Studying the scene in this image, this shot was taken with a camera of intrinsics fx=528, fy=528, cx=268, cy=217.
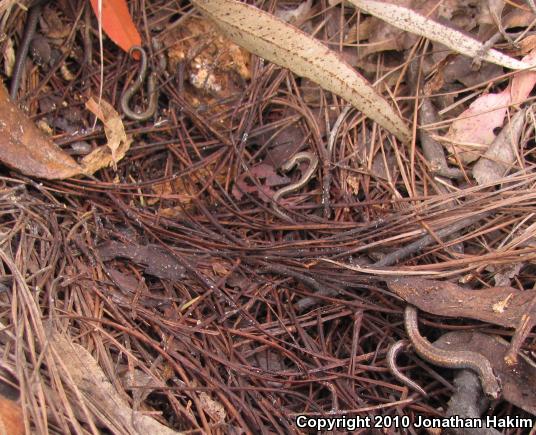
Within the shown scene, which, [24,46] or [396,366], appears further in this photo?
[24,46]

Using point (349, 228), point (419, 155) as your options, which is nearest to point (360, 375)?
point (349, 228)

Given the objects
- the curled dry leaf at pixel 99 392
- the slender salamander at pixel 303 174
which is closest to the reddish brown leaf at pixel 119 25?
the slender salamander at pixel 303 174

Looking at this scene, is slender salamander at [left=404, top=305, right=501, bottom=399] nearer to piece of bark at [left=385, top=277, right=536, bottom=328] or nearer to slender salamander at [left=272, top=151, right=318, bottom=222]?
piece of bark at [left=385, top=277, right=536, bottom=328]

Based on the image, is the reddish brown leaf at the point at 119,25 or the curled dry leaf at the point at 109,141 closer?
the curled dry leaf at the point at 109,141

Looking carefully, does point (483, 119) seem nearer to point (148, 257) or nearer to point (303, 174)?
point (303, 174)

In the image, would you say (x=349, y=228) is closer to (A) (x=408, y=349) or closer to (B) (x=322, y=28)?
(A) (x=408, y=349)

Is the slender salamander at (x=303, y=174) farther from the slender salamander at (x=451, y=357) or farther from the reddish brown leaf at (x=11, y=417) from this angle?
the reddish brown leaf at (x=11, y=417)

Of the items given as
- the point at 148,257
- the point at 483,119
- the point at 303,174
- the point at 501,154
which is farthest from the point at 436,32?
the point at 148,257
